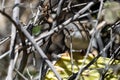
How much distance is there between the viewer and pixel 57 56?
225 cm

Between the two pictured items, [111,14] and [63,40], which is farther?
[63,40]

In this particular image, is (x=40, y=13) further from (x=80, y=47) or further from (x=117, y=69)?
(x=80, y=47)

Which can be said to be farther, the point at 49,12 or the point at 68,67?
the point at 68,67

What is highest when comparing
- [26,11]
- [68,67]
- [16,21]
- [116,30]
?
[26,11]

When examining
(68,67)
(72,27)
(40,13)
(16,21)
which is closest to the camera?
(16,21)

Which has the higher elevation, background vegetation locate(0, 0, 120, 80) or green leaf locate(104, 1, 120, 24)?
background vegetation locate(0, 0, 120, 80)

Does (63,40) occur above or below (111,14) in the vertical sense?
above

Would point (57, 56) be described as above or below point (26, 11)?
below

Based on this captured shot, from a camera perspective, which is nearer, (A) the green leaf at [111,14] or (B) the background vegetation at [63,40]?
(A) the green leaf at [111,14]

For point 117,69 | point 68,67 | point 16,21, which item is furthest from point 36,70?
point 16,21

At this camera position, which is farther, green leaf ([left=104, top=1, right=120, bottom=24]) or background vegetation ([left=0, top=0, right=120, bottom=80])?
background vegetation ([left=0, top=0, right=120, bottom=80])

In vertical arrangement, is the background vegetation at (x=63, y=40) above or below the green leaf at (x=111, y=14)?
above

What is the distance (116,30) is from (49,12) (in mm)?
347

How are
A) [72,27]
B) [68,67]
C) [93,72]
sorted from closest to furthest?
[72,27], [93,72], [68,67]
